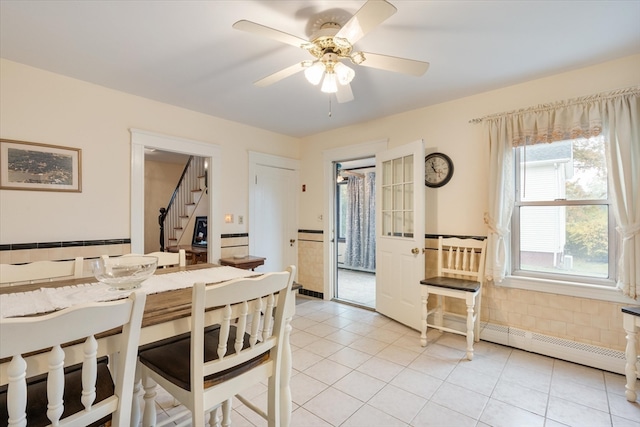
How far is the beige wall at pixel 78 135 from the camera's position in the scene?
2340mm

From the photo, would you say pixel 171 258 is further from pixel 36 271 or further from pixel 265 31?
pixel 265 31

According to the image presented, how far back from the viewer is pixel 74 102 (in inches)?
103

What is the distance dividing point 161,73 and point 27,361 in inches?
92.9

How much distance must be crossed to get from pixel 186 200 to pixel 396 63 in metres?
4.76

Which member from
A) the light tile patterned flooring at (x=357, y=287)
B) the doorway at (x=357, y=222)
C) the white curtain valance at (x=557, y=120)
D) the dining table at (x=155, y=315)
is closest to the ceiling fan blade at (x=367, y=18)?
the dining table at (x=155, y=315)

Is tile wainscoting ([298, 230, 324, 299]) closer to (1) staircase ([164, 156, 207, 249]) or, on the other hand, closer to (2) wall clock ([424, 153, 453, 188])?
(2) wall clock ([424, 153, 453, 188])

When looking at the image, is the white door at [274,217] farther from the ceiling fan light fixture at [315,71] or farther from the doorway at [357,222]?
the ceiling fan light fixture at [315,71]

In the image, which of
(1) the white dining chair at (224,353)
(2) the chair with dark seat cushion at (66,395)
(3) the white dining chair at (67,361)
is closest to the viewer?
(3) the white dining chair at (67,361)

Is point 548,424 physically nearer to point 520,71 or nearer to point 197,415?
point 197,415

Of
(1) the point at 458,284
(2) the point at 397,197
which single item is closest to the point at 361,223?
(2) the point at 397,197

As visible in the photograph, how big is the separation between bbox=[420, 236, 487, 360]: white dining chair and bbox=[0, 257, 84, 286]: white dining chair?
2702mm

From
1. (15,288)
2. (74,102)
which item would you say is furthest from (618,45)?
(74,102)

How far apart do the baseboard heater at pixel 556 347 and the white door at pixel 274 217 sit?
2.51 metres

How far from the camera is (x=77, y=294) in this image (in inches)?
54.1
